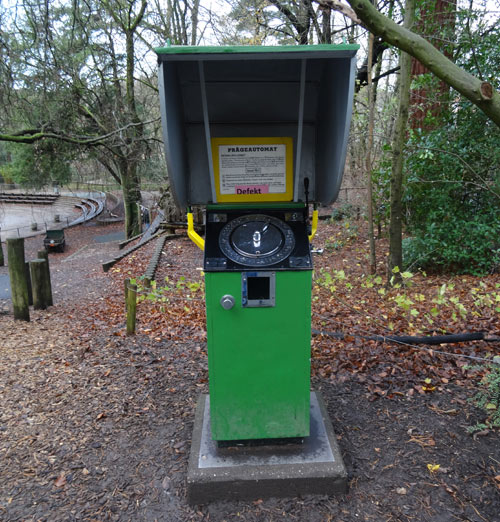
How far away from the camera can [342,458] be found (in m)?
2.72

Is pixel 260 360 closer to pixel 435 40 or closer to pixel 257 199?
pixel 257 199

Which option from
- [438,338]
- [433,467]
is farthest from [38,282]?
[433,467]

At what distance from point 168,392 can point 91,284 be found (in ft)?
21.5

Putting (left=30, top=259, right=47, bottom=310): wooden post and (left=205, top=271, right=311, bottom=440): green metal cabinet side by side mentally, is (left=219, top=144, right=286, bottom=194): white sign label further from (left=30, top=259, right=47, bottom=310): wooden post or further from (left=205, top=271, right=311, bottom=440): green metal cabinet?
(left=30, top=259, right=47, bottom=310): wooden post

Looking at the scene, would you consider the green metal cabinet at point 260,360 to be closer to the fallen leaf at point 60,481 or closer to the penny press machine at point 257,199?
the penny press machine at point 257,199

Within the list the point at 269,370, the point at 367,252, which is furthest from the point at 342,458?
the point at 367,252

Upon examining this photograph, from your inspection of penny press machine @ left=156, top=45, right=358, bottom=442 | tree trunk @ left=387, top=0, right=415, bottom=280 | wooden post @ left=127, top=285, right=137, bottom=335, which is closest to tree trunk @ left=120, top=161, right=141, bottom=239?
wooden post @ left=127, top=285, right=137, bottom=335

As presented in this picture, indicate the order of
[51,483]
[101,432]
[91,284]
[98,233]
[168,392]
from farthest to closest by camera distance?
[98,233] < [91,284] < [168,392] < [101,432] < [51,483]

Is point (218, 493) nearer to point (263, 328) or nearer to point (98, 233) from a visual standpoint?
point (263, 328)

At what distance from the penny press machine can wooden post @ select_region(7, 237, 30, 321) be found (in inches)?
182

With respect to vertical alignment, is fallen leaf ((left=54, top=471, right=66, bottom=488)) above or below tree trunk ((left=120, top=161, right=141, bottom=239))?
below

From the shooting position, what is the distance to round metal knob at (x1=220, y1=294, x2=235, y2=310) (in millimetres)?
2379

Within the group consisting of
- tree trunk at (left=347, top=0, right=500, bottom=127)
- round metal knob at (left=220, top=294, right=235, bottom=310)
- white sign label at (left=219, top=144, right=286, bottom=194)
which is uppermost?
tree trunk at (left=347, top=0, right=500, bottom=127)

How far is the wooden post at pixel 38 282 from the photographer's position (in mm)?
6836
